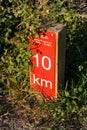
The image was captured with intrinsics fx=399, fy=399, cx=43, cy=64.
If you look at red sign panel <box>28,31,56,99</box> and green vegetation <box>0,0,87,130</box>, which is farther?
green vegetation <box>0,0,87,130</box>

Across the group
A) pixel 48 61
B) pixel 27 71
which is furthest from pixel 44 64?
pixel 27 71

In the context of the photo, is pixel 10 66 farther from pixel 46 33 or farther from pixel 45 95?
pixel 46 33

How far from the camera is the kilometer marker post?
361cm

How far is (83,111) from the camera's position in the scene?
3.89 m

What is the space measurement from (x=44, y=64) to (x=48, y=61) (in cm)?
7

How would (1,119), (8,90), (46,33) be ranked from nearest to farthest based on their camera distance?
(46,33) → (1,119) → (8,90)

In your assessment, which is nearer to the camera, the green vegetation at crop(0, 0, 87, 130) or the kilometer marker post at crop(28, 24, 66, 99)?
the kilometer marker post at crop(28, 24, 66, 99)

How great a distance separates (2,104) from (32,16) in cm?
94

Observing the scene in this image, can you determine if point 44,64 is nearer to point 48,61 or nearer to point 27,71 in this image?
point 48,61

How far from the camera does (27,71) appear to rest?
4.15 metres

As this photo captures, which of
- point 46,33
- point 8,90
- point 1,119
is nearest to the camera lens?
point 46,33

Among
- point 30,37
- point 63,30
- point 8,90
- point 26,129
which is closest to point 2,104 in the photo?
point 8,90

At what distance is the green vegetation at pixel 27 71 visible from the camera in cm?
386

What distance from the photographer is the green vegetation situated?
152 inches
